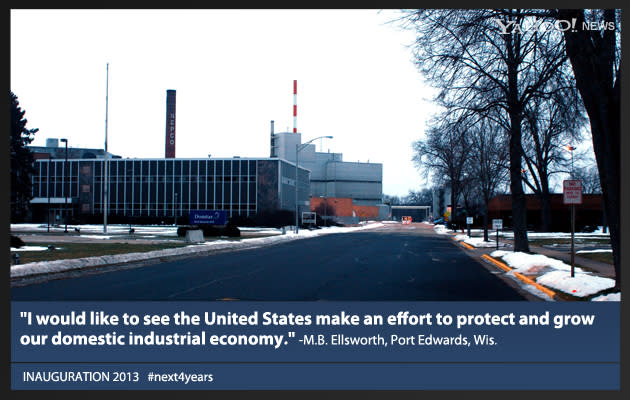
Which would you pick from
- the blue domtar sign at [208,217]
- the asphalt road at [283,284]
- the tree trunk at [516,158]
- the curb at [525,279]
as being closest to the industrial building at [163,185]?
the blue domtar sign at [208,217]

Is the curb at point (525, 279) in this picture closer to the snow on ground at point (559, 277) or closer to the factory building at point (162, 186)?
the snow on ground at point (559, 277)

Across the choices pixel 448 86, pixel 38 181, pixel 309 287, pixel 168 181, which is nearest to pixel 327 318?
pixel 309 287

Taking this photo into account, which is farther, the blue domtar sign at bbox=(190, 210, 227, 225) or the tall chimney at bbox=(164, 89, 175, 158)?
the tall chimney at bbox=(164, 89, 175, 158)

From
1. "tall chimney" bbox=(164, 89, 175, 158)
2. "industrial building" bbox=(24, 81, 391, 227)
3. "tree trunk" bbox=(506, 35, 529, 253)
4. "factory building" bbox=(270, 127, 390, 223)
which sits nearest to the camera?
"tree trunk" bbox=(506, 35, 529, 253)

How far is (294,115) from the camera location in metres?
106

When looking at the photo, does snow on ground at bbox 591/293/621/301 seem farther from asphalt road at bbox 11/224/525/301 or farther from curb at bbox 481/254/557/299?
asphalt road at bbox 11/224/525/301

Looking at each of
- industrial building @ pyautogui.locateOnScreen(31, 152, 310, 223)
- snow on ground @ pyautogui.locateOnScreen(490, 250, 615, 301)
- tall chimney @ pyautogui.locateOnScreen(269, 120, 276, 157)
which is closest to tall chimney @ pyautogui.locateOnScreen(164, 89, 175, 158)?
industrial building @ pyautogui.locateOnScreen(31, 152, 310, 223)

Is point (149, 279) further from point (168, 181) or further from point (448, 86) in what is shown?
point (168, 181)

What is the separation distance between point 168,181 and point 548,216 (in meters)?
55.6

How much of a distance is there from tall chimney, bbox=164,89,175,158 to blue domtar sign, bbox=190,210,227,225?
5238cm

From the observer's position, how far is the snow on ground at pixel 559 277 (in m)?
11.4

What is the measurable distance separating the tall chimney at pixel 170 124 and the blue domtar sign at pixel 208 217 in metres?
52.4

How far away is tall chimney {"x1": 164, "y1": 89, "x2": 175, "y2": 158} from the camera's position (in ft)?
289

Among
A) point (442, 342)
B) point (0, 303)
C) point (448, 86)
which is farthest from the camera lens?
point (448, 86)
